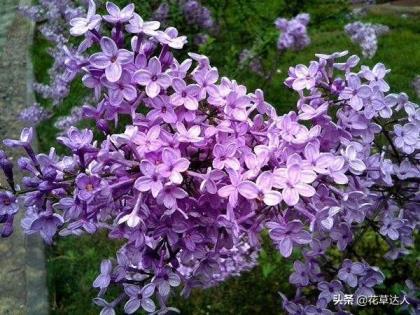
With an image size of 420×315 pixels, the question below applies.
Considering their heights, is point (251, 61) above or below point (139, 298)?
→ below

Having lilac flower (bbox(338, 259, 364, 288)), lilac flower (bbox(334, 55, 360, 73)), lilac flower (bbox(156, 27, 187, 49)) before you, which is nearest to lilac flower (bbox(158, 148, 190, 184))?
lilac flower (bbox(156, 27, 187, 49))

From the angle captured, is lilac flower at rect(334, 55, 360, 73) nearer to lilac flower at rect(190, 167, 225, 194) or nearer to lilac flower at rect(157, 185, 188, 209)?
lilac flower at rect(190, 167, 225, 194)

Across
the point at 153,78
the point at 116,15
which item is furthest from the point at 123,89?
the point at 116,15

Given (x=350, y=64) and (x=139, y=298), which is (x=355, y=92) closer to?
(x=350, y=64)

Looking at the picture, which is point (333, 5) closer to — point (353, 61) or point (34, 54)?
point (34, 54)

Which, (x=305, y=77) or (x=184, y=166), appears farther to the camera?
(x=305, y=77)

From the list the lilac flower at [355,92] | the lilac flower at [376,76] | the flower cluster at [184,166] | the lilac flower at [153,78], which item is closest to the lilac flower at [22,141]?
the flower cluster at [184,166]
